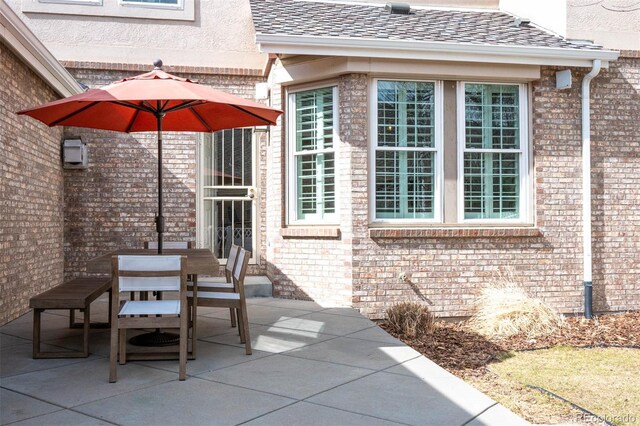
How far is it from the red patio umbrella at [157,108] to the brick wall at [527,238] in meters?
1.87

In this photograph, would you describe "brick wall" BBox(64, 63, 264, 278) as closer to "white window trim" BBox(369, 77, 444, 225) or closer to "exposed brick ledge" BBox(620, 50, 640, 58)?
"white window trim" BBox(369, 77, 444, 225)

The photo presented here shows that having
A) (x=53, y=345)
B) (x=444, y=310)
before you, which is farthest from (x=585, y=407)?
(x=53, y=345)

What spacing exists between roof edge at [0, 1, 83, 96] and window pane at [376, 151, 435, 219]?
418cm

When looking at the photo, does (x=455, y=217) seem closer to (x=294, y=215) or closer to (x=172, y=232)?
(x=294, y=215)

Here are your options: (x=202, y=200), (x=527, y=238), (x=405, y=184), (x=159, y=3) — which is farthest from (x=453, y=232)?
(x=159, y=3)

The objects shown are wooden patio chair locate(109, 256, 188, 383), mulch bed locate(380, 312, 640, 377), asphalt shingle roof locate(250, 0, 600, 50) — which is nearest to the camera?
wooden patio chair locate(109, 256, 188, 383)

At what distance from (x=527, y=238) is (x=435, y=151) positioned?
170cm

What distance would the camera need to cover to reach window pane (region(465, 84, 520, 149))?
26.9ft

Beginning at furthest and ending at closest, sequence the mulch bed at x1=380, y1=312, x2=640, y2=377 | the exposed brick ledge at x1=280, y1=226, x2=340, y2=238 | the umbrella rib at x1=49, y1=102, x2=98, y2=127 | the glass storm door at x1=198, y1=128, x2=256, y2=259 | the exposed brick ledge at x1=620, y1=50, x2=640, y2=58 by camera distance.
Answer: the glass storm door at x1=198, y1=128, x2=256, y2=259, the exposed brick ledge at x1=620, y1=50, x2=640, y2=58, the exposed brick ledge at x1=280, y1=226, x2=340, y2=238, the mulch bed at x1=380, y1=312, x2=640, y2=377, the umbrella rib at x1=49, y1=102, x2=98, y2=127

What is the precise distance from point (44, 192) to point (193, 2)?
145 inches

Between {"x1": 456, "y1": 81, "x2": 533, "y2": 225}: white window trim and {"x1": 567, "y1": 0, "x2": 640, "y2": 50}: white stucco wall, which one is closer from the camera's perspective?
{"x1": 456, "y1": 81, "x2": 533, "y2": 225}: white window trim

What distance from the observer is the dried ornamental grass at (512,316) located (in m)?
7.30

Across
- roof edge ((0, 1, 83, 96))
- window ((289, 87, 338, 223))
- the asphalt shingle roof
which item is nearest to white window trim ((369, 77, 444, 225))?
window ((289, 87, 338, 223))

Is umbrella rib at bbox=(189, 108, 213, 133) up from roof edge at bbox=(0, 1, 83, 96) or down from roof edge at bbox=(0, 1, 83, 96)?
down
